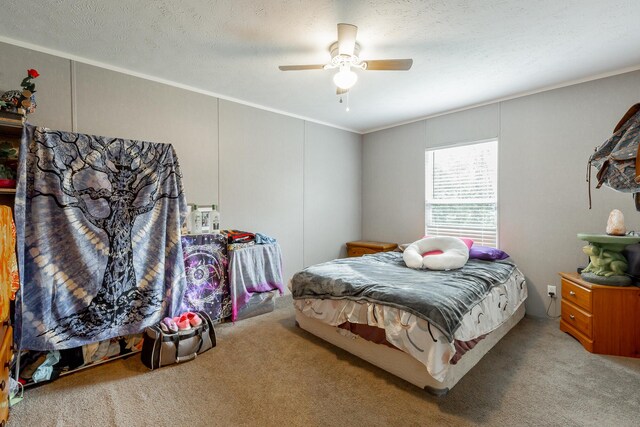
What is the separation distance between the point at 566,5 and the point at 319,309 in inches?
113

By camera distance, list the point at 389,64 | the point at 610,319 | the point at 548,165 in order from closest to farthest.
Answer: the point at 389,64, the point at 610,319, the point at 548,165

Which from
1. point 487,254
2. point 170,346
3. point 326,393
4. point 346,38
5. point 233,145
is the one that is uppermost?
point 346,38

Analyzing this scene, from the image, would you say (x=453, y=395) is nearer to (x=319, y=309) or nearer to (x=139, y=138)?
(x=319, y=309)

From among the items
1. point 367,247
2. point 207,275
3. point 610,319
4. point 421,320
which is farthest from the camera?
point 367,247

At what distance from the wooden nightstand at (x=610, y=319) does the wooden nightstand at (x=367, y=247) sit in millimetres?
2324

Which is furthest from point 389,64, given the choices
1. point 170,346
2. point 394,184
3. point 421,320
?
point 170,346

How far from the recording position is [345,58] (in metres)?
A: 2.21

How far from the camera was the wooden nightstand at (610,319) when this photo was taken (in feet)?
7.74

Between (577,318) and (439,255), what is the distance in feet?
4.26

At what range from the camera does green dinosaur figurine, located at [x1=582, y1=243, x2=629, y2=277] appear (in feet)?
8.14

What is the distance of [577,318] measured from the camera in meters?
2.66

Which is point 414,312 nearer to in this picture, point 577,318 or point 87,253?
point 577,318

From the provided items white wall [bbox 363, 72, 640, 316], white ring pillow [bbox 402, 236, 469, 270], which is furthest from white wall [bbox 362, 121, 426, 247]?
white ring pillow [bbox 402, 236, 469, 270]

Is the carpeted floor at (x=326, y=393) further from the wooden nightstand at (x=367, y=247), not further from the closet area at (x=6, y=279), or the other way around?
the wooden nightstand at (x=367, y=247)
